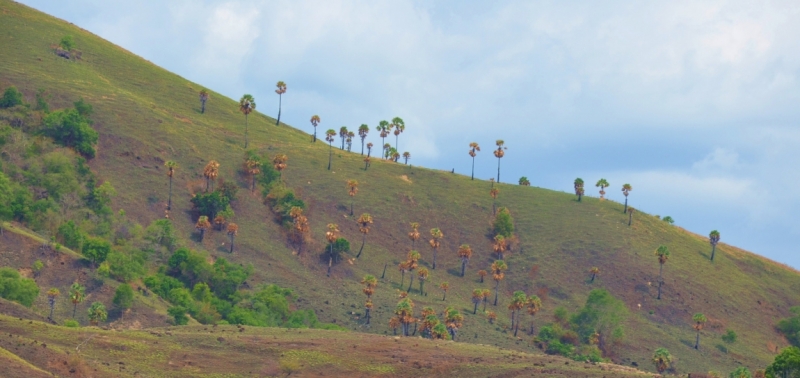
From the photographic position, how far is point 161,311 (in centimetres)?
13988

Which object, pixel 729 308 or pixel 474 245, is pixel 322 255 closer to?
pixel 474 245

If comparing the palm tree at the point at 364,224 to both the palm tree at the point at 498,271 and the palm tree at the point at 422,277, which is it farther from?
the palm tree at the point at 498,271

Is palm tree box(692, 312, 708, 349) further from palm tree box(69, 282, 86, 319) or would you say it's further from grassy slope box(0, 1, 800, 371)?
palm tree box(69, 282, 86, 319)

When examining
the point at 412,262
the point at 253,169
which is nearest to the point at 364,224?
the point at 412,262

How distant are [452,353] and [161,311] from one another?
53.4 meters

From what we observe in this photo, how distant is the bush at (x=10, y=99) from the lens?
180m

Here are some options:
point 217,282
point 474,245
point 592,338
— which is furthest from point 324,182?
point 592,338

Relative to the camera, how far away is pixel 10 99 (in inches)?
7096

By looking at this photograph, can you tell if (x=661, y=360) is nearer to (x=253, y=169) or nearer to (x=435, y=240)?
(x=435, y=240)

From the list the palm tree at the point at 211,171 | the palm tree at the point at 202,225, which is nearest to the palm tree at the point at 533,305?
the palm tree at the point at 202,225

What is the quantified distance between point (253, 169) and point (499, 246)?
153 ft

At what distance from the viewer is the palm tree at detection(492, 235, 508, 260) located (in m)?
193

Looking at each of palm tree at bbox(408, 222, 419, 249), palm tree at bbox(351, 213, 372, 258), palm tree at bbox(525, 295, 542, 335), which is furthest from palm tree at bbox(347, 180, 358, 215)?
palm tree at bbox(525, 295, 542, 335)

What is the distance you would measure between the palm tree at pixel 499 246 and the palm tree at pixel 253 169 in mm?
44823
